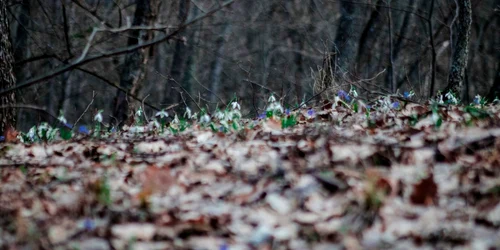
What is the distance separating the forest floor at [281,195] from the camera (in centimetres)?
243

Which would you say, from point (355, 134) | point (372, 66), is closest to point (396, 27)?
point (372, 66)

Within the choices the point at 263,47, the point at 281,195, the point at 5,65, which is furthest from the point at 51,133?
the point at 263,47

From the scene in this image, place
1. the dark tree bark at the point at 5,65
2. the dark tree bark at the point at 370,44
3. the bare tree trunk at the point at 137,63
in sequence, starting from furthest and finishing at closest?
1. the dark tree bark at the point at 370,44
2. the bare tree trunk at the point at 137,63
3. the dark tree bark at the point at 5,65

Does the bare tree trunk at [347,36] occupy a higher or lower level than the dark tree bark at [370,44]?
higher

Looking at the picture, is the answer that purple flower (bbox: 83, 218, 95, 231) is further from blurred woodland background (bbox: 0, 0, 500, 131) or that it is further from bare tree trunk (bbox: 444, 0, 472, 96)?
blurred woodland background (bbox: 0, 0, 500, 131)

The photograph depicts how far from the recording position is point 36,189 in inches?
133

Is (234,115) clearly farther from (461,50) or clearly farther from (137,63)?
(137,63)

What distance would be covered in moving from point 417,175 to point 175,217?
1.17m

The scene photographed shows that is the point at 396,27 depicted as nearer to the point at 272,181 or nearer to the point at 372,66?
the point at 372,66

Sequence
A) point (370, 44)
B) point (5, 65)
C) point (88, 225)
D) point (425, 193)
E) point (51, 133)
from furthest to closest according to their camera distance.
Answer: point (370, 44) → point (5, 65) → point (51, 133) → point (425, 193) → point (88, 225)

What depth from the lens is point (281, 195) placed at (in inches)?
113

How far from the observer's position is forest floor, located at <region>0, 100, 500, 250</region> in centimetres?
243

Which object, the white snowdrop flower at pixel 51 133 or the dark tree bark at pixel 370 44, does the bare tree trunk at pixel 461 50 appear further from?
the dark tree bark at pixel 370 44

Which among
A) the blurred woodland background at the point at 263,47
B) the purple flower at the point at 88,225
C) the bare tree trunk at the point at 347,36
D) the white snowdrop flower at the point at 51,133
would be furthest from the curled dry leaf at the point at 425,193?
the bare tree trunk at the point at 347,36
